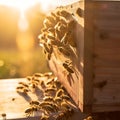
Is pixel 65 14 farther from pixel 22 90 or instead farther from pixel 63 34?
pixel 22 90

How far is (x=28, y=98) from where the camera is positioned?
4992 mm

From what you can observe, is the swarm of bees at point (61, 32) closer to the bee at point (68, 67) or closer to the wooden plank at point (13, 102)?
the bee at point (68, 67)

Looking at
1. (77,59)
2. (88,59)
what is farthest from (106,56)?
(77,59)

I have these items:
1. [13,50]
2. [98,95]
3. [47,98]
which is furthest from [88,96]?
[13,50]

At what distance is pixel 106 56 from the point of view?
4.01 m

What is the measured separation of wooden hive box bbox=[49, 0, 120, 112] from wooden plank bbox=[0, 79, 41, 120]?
73 centimetres

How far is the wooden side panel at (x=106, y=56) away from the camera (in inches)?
156

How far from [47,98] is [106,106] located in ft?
2.78

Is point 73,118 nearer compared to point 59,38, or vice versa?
point 73,118

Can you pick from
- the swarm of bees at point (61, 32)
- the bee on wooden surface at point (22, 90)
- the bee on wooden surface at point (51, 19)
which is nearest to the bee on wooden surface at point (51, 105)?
the swarm of bees at point (61, 32)

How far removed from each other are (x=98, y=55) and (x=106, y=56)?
0.10m

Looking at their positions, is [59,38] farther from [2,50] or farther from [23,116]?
[2,50]

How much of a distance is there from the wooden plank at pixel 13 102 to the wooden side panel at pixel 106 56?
82 centimetres

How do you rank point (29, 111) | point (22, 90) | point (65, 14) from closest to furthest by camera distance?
point (29, 111) < point (65, 14) < point (22, 90)
